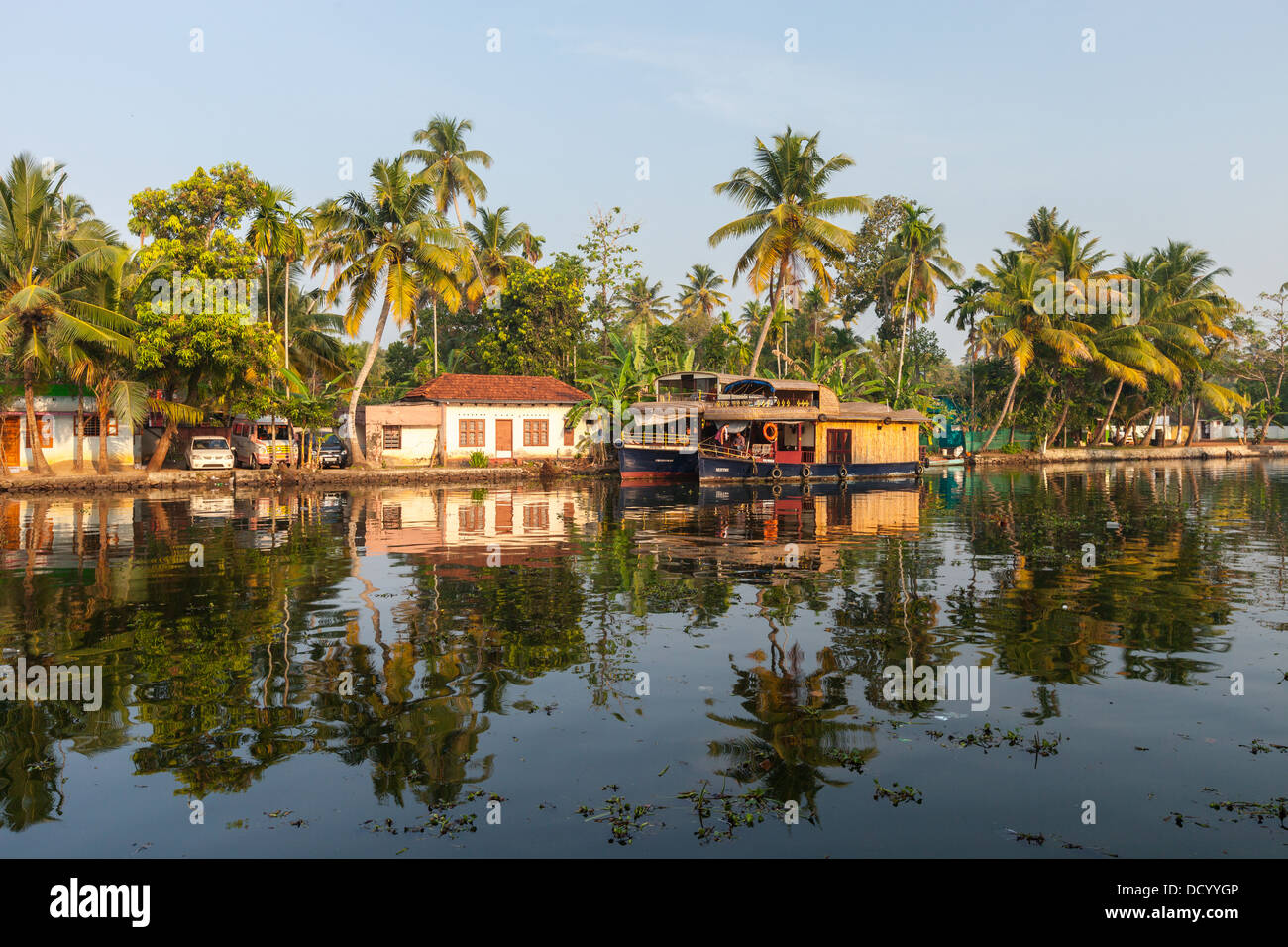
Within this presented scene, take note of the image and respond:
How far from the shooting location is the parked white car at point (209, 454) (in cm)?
3850

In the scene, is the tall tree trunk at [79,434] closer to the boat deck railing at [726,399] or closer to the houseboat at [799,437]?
the boat deck railing at [726,399]

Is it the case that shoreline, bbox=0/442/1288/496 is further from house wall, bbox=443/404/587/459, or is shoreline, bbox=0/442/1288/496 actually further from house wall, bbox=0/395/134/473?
house wall, bbox=0/395/134/473

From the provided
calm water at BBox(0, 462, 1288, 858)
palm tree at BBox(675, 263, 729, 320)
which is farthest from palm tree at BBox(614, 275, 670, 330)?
calm water at BBox(0, 462, 1288, 858)

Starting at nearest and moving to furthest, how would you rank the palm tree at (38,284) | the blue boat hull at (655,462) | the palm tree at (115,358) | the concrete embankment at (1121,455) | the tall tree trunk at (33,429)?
the palm tree at (38,284) < the palm tree at (115,358) < the tall tree trunk at (33,429) < the blue boat hull at (655,462) < the concrete embankment at (1121,455)

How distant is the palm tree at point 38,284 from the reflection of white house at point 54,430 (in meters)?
3.67

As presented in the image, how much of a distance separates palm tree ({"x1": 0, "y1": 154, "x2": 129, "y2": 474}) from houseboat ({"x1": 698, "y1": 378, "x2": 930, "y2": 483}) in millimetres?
22707

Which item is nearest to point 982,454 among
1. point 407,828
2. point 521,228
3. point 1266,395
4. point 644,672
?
point 521,228

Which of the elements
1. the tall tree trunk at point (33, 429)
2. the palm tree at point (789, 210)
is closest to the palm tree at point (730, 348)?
the palm tree at point (789, 210)

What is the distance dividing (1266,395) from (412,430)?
76243mm

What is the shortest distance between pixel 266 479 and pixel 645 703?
104ft

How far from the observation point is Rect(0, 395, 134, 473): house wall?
38.7m

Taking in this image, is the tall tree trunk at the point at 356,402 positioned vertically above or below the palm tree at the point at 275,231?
below

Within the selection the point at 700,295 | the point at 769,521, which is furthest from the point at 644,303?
the point at 769,521

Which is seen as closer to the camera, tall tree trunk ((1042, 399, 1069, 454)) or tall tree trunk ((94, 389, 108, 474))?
tall tree trunk ((94, 389, 108, 474))
